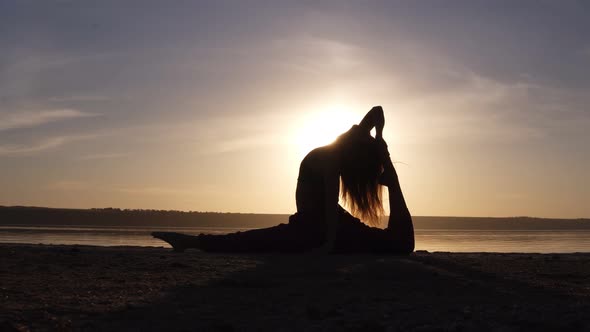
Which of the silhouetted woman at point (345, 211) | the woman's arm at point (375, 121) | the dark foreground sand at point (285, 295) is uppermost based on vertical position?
the woman's arm at point (375, 121)

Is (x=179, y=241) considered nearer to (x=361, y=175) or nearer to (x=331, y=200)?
(x=331, y=200)

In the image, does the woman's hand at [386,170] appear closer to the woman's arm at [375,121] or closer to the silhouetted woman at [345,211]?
the silhouetted woman at [345,211]

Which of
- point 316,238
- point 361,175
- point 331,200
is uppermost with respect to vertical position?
point 361,175

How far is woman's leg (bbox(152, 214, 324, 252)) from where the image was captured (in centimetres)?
874

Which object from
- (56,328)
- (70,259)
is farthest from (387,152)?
(56,328)

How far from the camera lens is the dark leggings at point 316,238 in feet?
28.7

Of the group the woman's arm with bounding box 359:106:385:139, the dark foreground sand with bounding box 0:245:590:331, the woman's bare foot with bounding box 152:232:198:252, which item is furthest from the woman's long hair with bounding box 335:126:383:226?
the woman's bare foot with bounding box 152:232:198:252

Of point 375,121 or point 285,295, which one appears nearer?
point 285,295

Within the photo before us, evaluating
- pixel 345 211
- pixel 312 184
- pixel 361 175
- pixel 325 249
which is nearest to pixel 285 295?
pixel 325 249

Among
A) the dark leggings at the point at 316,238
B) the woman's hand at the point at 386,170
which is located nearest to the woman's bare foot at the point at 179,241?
the dark leggings at the point at 316,238

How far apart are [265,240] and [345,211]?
3.95ft

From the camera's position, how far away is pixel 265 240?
885cm

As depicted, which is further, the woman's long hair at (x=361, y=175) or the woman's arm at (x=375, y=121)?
the woman's arm at (x=375, y=121)

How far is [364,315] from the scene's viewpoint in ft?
13.9
